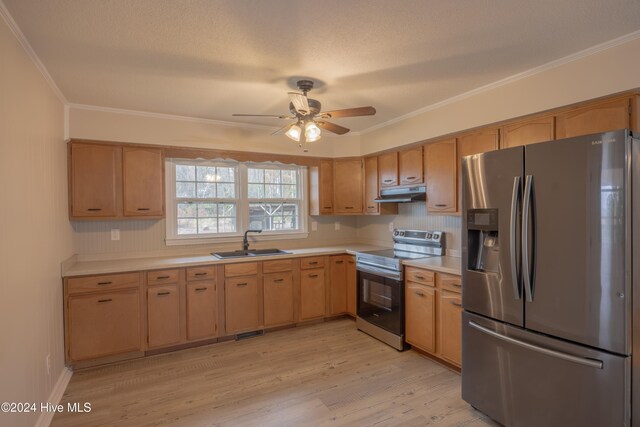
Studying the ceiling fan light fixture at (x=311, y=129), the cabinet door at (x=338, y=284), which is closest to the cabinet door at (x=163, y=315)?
the cabinet door at (x=338, y=284)

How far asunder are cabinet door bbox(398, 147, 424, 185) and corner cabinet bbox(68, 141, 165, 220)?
106 inches

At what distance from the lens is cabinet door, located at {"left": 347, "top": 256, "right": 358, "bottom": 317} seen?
412cm

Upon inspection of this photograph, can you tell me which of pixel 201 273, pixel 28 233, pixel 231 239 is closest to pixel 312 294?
pixel 231 239

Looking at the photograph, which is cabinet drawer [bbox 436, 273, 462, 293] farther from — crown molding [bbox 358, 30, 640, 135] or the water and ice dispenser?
crown molding [bbox 358, 30, 640, 135]

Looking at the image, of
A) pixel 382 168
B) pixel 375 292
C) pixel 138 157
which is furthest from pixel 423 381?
pixel 138 157

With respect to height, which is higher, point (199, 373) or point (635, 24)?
→ point (635, 24)

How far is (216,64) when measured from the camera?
2.38 m

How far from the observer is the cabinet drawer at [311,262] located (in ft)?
13.1

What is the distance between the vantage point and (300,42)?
2080 millimetres

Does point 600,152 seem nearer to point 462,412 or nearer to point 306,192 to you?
point 462,412

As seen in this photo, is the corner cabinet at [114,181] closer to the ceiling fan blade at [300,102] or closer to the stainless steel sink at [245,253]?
the stainless steel sink at [245,253]

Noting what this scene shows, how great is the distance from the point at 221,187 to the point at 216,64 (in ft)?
6.53

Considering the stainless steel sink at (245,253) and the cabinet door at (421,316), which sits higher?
the stainless steel sink at (245,253)

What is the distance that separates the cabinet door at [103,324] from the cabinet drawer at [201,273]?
486 mm
